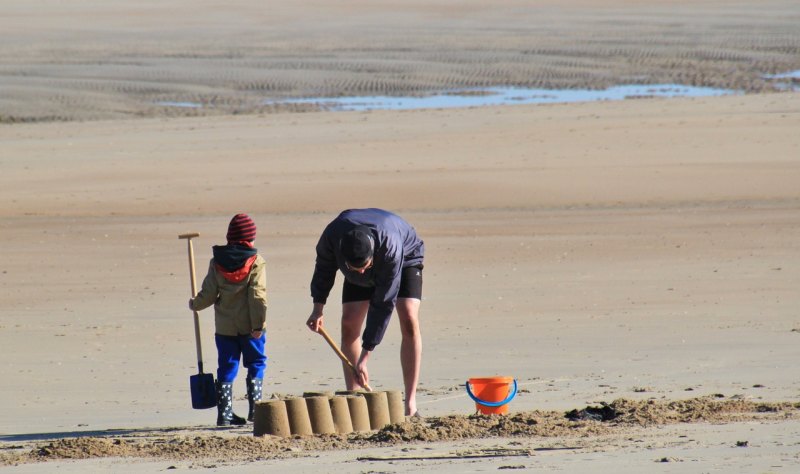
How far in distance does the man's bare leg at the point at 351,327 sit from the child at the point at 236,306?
43 cm

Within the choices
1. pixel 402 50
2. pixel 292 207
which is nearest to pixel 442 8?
pixel 402 50

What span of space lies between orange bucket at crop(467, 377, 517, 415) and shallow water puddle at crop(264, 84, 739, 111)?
2120cm

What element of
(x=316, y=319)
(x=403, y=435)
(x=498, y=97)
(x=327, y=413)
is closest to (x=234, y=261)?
(x=316, y=319)

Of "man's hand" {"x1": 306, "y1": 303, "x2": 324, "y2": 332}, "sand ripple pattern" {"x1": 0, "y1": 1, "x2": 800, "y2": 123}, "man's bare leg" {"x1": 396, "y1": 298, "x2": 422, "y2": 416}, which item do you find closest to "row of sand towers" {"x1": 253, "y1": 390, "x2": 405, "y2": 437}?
"man's bare leg" {"x1": 396, "y1": 298, "x2": 422, "y2": 416}

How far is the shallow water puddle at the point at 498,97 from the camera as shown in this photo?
28.8 meters

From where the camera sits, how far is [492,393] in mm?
7117

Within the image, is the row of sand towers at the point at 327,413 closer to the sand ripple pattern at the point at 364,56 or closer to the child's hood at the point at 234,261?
the child's hood at the point at 234,261

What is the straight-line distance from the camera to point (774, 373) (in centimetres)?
805

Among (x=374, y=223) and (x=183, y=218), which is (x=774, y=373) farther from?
(x=183, y=218)

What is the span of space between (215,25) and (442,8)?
8.93 meters

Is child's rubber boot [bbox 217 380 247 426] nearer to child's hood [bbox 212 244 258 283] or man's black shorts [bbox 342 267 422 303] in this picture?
child's hood [bbox 212 244 258 283]

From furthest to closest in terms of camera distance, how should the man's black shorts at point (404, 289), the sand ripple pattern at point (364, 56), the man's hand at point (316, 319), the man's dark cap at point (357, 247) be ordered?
the sand ripple pattern at point (364, 56) → the man's black shorts at point (404, 289) → the man's hand at point (316, 319) → the man's dark cap at point (357, 247)

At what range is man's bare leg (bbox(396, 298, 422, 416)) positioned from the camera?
7.24 metres

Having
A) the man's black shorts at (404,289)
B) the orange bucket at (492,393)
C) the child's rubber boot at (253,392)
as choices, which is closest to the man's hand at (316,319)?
the man's black shorts at (404,289)
